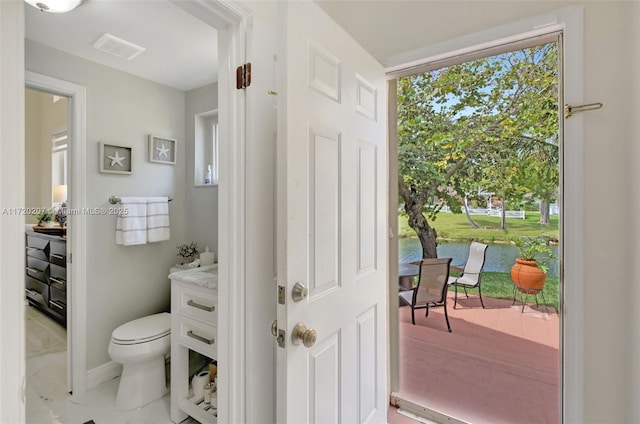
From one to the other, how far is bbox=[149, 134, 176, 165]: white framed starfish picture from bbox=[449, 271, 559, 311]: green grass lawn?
7.99 ft

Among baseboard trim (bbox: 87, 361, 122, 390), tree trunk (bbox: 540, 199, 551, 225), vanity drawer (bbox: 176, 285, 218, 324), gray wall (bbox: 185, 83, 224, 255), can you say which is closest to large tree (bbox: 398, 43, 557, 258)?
tree trunk (bbox: 540, 199, 551, 225)

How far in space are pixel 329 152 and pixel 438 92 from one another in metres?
1.02

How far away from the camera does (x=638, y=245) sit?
40.0 inches

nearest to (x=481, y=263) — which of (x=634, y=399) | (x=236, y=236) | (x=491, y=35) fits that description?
(x=634, y=399)

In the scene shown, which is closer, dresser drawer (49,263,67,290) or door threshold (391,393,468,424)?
door threshold (391,393,468,424)

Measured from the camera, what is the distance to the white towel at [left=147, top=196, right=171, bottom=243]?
2.47 m

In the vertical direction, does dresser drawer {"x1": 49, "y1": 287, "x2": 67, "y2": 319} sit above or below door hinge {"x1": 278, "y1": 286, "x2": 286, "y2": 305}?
below

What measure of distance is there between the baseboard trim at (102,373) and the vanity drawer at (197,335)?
909mm

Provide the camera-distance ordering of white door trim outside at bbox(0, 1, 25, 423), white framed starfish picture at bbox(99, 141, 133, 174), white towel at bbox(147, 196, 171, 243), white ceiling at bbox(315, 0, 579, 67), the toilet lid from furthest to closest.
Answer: white towel at bbox(147, 196, 171, 243) < white framed starfish picture at bbox(99, 141, 133, 174) < the toilet lid < white ceiling at bbox(315, 0, 579, 67) < white door trim outside at bbox(0, 1, 25, 423)

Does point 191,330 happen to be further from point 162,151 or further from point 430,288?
point 162,151

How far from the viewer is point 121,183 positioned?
2.40m

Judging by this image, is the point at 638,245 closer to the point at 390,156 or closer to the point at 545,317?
the point at 545,317

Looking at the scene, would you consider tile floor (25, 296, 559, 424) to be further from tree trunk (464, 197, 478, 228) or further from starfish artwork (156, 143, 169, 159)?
starfish artwork (156, 143, 169, 159)

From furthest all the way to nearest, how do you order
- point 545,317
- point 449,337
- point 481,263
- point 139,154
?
point 139,154 → point 449,337 → point 481,263 → point 545,317
